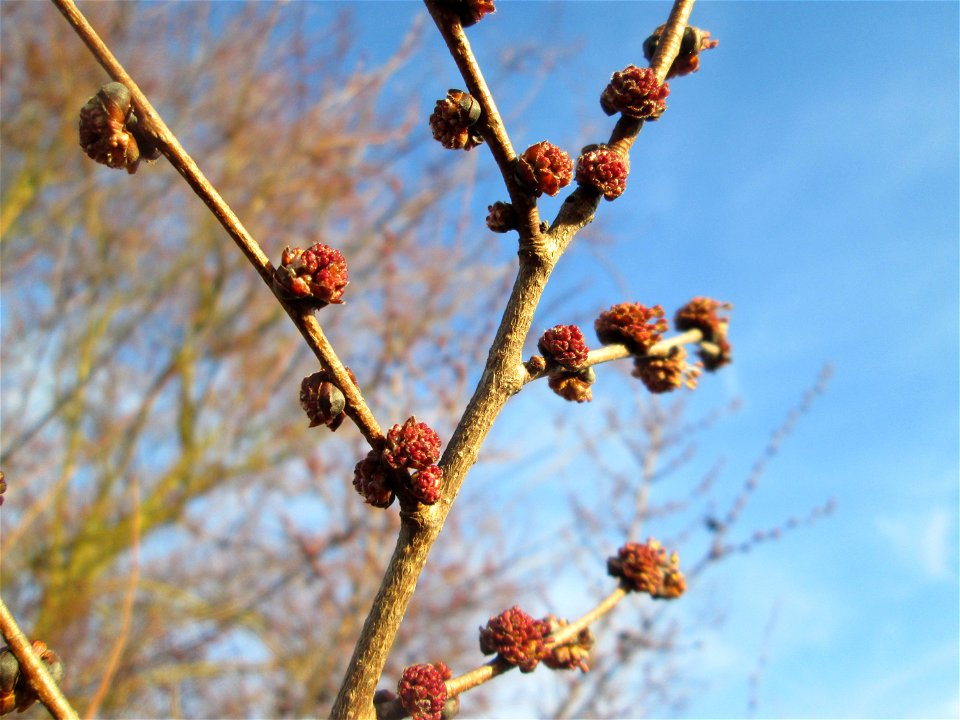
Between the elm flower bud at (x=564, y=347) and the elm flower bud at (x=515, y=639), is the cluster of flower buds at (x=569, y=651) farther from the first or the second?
the elm flower bud at (x=564, y=347)

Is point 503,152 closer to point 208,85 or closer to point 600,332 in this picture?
point 600,332

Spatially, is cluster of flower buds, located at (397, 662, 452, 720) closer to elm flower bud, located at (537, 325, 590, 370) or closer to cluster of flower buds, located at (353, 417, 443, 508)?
cluster of flower buds, located at (353, 417, 443, 508)

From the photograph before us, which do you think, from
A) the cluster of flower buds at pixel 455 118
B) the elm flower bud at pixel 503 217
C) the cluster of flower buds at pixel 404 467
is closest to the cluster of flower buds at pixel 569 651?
the cluster of flower buds at pixel 404 467

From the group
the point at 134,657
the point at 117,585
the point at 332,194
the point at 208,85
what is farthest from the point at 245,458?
the point at 208,85

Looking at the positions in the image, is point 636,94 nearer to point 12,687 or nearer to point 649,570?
point 649,570

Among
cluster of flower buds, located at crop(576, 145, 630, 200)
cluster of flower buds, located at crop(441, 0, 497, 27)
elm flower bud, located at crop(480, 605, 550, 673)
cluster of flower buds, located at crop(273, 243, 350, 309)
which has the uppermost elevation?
cluster of flower buds, located at crop(441, 0, 497, 27)

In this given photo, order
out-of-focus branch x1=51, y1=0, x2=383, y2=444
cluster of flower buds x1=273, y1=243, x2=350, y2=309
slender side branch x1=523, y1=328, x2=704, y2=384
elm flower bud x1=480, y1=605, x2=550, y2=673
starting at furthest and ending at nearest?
elm flower bud x1=480, y1=605, x2=550, y2=673, slender side branch x1=523, y1=328, x2=704, y2=384, cluster of flower buds x1=273, y1=243, x2=350, y2=309, out-of-focus branch x1=51, y1=0, x2=383, y2=444

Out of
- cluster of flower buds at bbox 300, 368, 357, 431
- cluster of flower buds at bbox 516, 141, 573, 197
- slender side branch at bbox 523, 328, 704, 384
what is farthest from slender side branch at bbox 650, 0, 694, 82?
cluster of flower buds at bbox 300, 368, 357, 431
